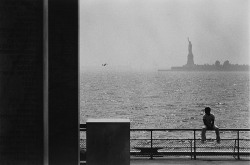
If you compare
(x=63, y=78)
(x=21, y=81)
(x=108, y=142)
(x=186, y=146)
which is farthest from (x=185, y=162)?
(x=186, y=146)

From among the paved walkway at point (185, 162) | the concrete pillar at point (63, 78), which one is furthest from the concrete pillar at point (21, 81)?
the paved walkway at point (185, 162)

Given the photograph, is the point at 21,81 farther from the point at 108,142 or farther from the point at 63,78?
the point at 108,142

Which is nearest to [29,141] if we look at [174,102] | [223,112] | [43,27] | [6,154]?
[6,154]

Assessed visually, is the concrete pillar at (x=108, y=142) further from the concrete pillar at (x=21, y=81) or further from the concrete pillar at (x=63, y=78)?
the concrete pillar at (x=21, y=81)

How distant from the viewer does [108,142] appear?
294 inches

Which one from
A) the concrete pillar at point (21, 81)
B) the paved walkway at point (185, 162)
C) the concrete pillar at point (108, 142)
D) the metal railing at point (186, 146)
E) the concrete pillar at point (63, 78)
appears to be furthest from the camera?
the metal railing at point (186, 146)

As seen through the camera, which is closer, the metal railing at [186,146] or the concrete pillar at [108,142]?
the concrete pillar at [108,142]

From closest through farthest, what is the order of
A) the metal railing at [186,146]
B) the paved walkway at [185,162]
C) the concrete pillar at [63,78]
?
the concrete pillar at [63,78] → the paved walkway at [185,162] → the metal railing at [186,146]

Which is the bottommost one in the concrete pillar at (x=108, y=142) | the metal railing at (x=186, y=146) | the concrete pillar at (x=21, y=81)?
the metal railing at (x=186, y=146)

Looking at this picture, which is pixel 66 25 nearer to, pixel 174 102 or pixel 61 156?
pixel 61 156

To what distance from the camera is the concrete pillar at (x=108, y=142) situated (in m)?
7.41

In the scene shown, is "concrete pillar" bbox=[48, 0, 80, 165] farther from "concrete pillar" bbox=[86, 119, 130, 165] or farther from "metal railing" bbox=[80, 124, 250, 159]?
"metal railing" bbox=[80, 124, 250, 159]

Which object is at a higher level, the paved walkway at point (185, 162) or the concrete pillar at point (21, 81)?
the concrete pillar at point (21, 81)

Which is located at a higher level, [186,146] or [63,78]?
[63,78]
